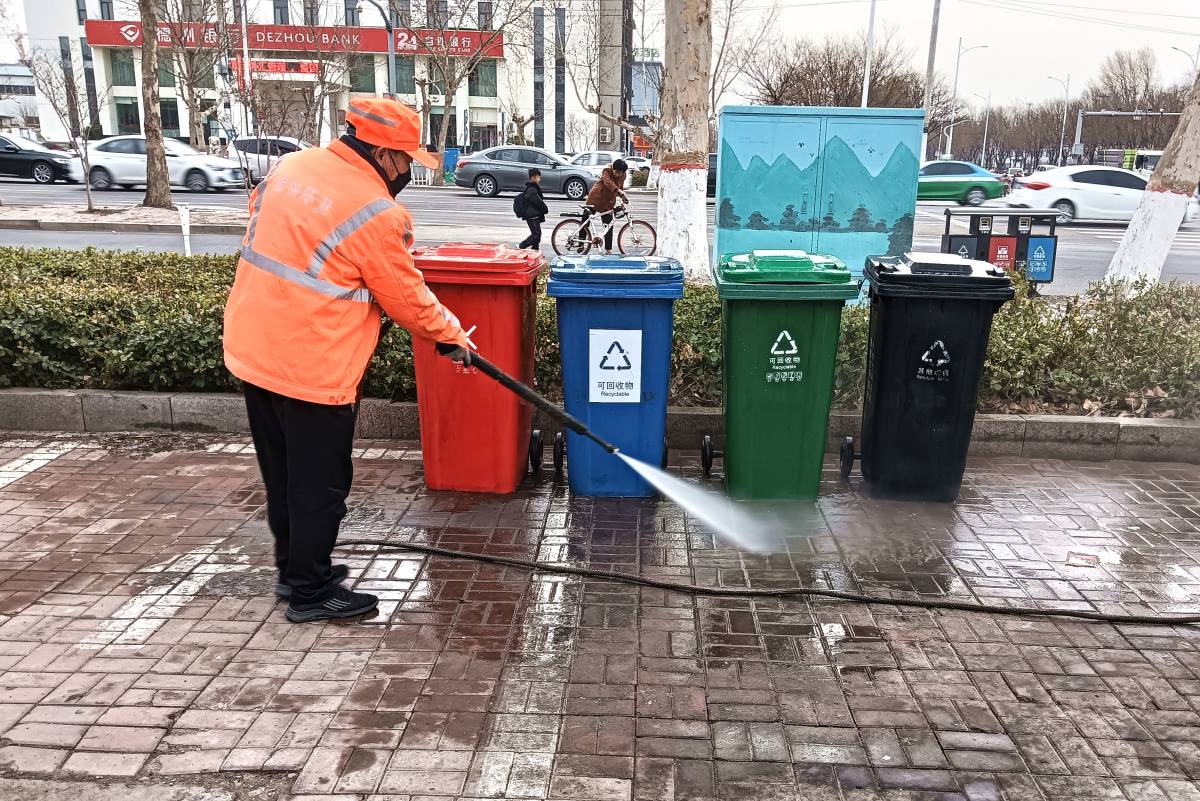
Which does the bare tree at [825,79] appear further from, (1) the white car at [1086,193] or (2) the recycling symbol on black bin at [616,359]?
(2) the recycling symbol on black bin at [616,359]

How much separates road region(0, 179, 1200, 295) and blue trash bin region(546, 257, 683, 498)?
913 cm

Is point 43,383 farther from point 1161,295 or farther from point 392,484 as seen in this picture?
point 1161,295

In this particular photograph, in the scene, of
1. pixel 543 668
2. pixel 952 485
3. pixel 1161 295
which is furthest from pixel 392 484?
pixel 1161 295

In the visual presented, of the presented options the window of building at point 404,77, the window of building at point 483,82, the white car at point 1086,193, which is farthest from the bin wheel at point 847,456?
the window of building at point 483,82

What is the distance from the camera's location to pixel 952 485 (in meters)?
5.05

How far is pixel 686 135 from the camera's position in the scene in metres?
10.7

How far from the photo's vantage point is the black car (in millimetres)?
26219

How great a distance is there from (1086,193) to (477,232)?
15435 mm

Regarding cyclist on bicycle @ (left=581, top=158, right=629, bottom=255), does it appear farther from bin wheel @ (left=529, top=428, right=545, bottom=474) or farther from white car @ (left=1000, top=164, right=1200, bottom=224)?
white car @ (left=1000, top=164, right=1200, bottom=224)

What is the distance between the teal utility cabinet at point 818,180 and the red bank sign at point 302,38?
25.7 metres

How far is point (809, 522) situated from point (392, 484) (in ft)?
7.36

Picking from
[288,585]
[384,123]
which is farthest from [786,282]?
[288,585]

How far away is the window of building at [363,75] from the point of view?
44.7 meters

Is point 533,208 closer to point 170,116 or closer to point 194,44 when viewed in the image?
point 194,44
